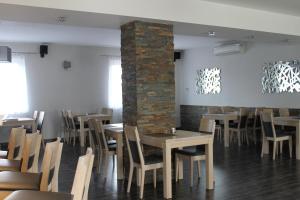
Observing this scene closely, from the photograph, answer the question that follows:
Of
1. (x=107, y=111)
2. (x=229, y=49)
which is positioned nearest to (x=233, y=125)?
(x=229, y=49)

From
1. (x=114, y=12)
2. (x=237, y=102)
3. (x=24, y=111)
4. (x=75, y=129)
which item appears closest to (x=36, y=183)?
(x=114, y=12)

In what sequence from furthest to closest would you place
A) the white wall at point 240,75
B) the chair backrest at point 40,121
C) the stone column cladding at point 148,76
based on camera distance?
the white wall at point 240,75 → the chair backrest at point 40,121 → the stone column cladding at point 148,76

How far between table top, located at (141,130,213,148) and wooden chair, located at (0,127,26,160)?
64.5 inches

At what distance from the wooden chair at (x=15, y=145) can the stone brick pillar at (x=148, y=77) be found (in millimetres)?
1675

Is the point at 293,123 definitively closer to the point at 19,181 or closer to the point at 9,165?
the point at 9,165

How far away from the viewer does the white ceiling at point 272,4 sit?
17.4 feet

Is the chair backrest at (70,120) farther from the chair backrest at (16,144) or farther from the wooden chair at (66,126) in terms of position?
the chair backrest at (16,144)

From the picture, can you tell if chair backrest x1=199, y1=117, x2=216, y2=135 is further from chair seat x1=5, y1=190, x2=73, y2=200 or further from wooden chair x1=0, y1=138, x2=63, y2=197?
chair seat x1=5, y1=190, x2=73, y2=200

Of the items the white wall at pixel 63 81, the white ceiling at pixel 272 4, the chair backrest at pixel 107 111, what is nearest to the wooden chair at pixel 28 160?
the white ceiling at pixel 272 4

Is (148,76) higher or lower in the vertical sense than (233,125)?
higher

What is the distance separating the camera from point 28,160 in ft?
10.3

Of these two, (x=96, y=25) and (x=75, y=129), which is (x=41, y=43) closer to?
(x=75, y=129)

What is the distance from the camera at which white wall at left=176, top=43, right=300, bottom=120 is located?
8.23 m

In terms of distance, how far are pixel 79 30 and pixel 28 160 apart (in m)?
4.55
